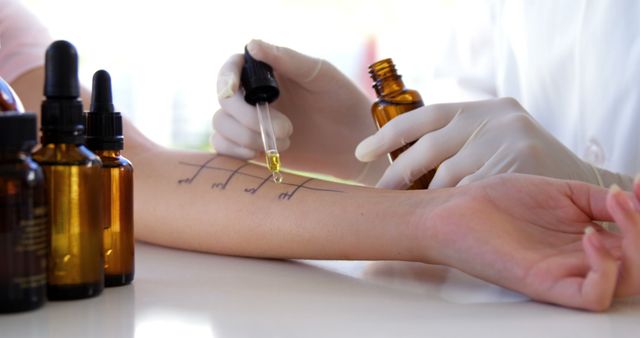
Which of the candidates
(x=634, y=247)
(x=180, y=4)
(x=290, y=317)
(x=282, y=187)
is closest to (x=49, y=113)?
(x=290, y=317)

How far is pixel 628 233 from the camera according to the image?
27.6 inches

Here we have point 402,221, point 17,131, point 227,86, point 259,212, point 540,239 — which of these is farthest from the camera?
point 227,86

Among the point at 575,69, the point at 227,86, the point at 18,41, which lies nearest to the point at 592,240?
the point at 227,86

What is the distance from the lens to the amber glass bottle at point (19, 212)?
0.65m

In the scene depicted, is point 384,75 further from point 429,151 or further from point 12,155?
point 12,155

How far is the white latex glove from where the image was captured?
1.01 meters

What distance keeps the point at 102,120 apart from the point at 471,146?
0.48m

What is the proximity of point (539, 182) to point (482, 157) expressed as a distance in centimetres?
24

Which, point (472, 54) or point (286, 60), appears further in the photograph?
point (472, 54)

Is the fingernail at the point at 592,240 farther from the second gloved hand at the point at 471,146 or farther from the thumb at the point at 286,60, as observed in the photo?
the thumb at the point at 286,60

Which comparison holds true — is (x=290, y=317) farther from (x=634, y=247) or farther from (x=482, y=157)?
(x=482, y=157)

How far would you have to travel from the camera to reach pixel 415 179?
3.62 ft

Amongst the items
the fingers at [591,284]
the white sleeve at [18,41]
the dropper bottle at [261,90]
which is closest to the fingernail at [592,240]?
the fingers at [591,284]

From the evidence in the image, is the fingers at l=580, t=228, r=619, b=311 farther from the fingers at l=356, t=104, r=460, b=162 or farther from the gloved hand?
the gloved hand
